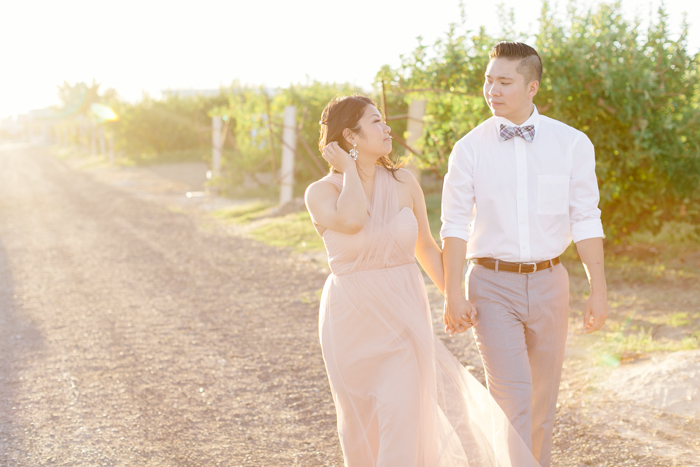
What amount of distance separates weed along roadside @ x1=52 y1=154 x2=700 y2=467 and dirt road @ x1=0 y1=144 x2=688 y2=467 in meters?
0.04

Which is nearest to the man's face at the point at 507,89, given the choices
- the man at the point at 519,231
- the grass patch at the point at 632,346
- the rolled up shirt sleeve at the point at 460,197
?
the man at the point at 519,231

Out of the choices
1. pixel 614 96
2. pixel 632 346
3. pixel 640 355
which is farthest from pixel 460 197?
pixel 614 96

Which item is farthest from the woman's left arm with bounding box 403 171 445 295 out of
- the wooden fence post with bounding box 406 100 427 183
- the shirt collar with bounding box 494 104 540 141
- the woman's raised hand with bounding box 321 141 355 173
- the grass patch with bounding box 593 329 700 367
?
the wooden fence post with bounding box 406 100 427 183

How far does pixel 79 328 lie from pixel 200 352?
165 cm

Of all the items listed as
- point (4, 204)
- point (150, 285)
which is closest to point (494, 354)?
point (150, 285)

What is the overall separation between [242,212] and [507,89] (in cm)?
1362

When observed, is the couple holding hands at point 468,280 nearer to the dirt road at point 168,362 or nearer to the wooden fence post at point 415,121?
the dirt road at point 168,362

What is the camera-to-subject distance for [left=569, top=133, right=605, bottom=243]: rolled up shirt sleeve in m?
2.98

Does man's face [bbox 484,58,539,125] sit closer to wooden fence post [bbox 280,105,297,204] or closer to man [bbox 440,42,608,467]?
man [bbox 440,42,608,467]

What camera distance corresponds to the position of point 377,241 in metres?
3.03

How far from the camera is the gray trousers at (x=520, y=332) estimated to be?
290 cm

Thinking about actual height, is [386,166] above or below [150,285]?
above

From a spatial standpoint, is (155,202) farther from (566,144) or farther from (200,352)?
(566,144)

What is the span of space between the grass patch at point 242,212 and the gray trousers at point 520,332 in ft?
39.9
